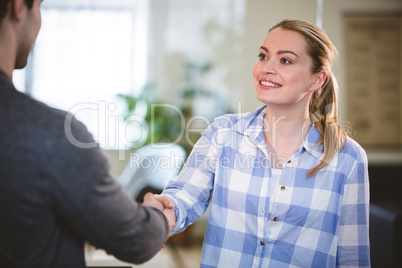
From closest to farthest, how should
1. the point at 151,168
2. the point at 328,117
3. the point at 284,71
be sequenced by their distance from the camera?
1. the point at 284,71
2. the point at 328,117
3. the point at 151,168

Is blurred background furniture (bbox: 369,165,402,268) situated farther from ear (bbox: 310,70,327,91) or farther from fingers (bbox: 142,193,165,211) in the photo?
fingers (bbox: 142,193,165,211)

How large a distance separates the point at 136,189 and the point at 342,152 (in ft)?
9.24

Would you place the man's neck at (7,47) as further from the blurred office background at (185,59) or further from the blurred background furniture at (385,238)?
the blurred office background at (185,59)

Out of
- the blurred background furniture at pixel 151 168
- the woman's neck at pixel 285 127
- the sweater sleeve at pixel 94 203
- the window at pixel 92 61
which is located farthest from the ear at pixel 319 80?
the window at pixel 92 61

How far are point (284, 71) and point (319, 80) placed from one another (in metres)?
0.17

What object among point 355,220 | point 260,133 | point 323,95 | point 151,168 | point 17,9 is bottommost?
point 151,168

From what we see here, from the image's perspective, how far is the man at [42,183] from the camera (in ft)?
2.67

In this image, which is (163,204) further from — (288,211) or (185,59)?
(185,59)

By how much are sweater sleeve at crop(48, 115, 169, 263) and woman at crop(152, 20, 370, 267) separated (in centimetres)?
45

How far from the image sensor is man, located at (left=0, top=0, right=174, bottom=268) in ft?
2.67

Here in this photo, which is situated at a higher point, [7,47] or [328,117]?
[7,47]

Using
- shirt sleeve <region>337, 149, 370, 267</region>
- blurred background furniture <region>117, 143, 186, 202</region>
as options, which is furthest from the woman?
blurred background furniture <region>117, 143, 186, 202</region>

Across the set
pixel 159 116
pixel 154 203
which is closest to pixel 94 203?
pixel 154 203

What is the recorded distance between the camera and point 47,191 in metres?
0.83
